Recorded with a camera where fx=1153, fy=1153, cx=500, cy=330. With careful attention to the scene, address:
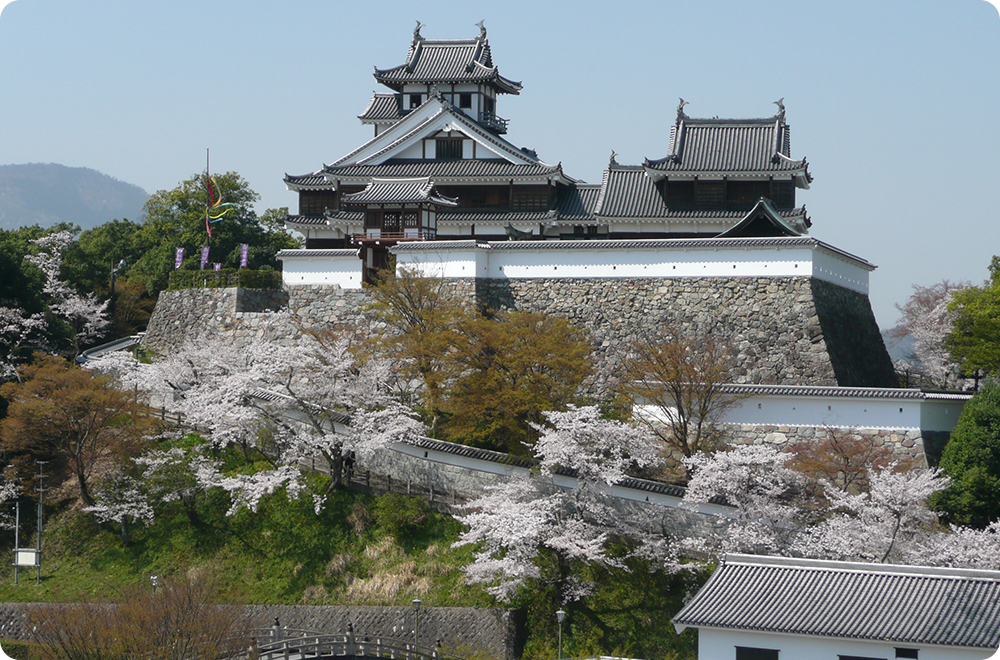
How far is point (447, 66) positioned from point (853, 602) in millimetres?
28103

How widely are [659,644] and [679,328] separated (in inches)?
384

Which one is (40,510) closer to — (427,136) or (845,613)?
(427,136)

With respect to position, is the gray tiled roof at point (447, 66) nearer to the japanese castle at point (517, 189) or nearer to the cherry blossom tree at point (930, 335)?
the japanese castle at point (517, 189)

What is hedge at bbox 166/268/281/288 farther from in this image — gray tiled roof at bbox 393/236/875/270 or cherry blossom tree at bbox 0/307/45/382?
gray tiled roof at bbox 393/236/875/270

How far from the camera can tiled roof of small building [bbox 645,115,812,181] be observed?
114ft

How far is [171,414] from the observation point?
3105 centimetres

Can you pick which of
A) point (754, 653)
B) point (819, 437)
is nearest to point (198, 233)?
point (819, 437)

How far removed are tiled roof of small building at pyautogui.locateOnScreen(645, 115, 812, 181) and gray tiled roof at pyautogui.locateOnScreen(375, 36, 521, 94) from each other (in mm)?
8498

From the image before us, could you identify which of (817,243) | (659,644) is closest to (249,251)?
(817,243)

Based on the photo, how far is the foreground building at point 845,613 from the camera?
59.8 feet

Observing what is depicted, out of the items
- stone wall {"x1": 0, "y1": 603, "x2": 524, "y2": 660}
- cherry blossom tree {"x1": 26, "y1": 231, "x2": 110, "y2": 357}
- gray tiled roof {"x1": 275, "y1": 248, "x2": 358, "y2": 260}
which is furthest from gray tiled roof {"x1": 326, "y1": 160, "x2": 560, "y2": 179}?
stone wall {"x1": 0, "y1": 603, "x2": 524, "y2": 660}

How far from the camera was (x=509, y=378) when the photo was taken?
26141 mm

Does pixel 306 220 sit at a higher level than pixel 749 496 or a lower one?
higher

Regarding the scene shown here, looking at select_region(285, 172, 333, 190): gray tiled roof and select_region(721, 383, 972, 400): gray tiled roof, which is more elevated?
select_region(285, 172, 333, 190): gray tiled roof
